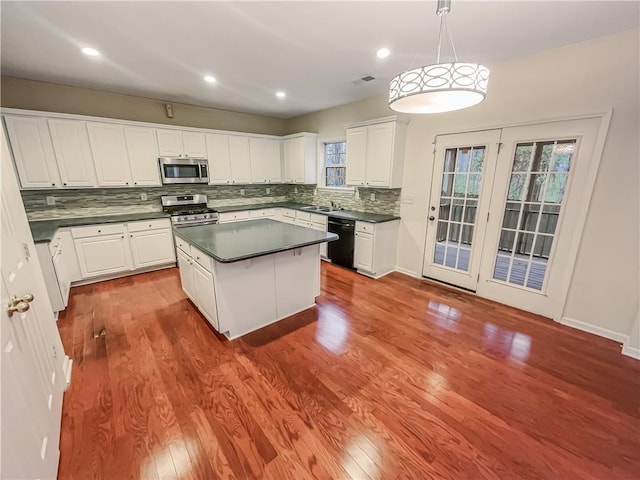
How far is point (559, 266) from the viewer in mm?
2729

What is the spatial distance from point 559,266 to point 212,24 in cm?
398

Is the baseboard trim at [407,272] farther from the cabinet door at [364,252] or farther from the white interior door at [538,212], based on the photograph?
the white interior door at [538,212]

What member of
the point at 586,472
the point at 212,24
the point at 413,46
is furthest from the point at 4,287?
the point at 413,46

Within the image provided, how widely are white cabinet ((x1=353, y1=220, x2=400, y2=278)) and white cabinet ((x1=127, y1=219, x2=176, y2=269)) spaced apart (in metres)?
2.97

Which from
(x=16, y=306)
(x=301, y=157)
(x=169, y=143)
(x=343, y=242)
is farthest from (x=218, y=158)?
(x=16, y=306)

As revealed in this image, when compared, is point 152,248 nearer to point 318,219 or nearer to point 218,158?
point 218,158

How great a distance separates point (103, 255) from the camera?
3645 mm

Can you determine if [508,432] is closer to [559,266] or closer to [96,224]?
[559,266]

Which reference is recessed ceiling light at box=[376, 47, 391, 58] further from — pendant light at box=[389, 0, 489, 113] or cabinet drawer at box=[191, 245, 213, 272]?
cabinet drawer at box=[191, 245, 213, 272]

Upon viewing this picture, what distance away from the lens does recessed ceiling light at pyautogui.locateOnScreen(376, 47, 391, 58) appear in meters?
2.54

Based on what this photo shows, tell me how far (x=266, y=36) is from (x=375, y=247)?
2757 mm

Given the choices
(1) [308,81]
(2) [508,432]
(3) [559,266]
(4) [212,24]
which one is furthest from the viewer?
(1) [308,81]

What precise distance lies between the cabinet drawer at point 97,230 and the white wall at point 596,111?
4.89m

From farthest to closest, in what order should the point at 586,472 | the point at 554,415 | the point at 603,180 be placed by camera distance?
the point at 603,180 < the point at 554,415 < the point at 586,472
